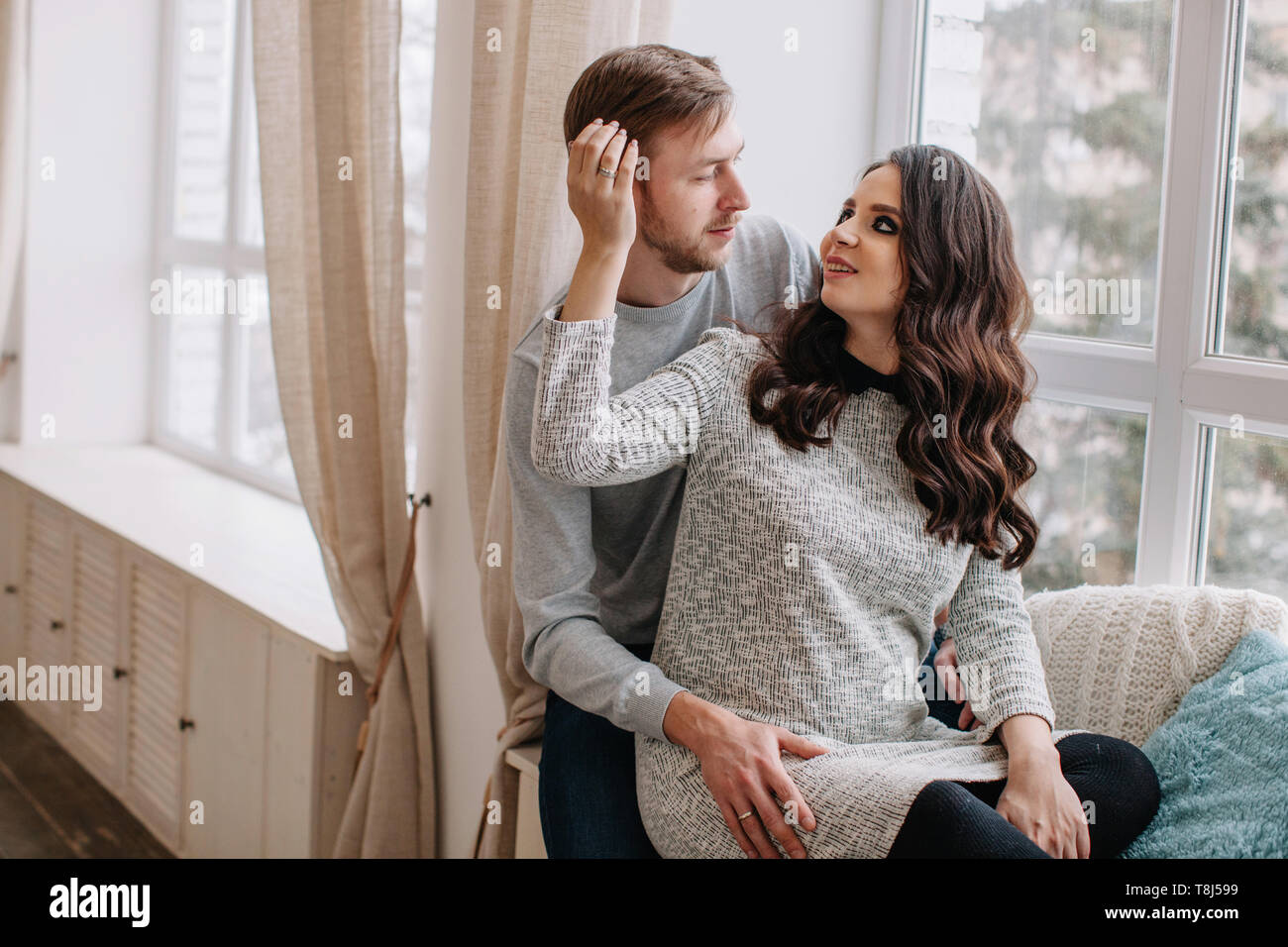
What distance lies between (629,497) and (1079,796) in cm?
64

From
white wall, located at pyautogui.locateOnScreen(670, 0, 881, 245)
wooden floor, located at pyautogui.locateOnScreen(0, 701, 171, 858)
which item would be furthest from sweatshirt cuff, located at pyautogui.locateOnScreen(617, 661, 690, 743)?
wooden floor, located at pyautogui.locateOnScreen(0, 701, 171, 858)

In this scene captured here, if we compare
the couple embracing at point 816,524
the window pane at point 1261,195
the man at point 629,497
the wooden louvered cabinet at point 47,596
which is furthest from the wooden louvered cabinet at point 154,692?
the window pane at point 1261,195

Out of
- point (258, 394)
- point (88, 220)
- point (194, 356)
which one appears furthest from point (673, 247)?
point (88, 220)

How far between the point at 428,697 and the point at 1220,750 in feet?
4.48

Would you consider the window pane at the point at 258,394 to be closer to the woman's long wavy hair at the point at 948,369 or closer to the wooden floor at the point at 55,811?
the wooden floor at the point at 55,811

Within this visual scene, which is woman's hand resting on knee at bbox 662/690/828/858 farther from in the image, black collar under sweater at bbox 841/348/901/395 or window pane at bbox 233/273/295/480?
window pane at bbox 233/273/295/480

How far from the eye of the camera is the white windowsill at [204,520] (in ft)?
8.33

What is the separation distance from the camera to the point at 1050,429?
6.18ft

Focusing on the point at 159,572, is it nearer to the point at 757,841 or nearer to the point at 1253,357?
the point at 757,841

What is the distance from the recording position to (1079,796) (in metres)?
1.33

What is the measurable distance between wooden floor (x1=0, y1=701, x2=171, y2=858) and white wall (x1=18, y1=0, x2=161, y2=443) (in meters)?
1.06

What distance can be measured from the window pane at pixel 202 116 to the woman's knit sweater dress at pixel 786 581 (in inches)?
105

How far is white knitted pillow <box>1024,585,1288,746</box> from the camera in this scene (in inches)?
59.1

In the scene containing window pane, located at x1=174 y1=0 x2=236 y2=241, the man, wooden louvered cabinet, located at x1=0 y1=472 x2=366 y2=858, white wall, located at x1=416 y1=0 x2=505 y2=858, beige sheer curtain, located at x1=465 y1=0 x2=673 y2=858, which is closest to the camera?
the man
